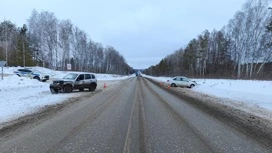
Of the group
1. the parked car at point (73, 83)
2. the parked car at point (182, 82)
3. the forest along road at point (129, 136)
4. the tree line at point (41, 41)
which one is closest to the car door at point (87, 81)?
the parked car at point (73, 83)

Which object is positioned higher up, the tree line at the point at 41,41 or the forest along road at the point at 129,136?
the tree line at the point at 41,41

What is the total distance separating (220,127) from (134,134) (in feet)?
9.64

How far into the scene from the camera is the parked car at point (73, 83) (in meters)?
26.2

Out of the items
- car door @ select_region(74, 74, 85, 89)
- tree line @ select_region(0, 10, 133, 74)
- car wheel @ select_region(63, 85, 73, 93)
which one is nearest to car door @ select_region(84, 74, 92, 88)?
car door @ select_region(74, 74, 85, 89)

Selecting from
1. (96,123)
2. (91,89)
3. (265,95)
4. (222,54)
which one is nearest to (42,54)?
(222,54)

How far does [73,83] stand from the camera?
27594 mm

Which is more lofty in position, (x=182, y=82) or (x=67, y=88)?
(x=182, y=82)

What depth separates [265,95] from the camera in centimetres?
2044

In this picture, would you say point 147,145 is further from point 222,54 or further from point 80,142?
point 222,54

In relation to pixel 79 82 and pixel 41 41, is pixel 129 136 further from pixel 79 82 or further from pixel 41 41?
pixel 41 41

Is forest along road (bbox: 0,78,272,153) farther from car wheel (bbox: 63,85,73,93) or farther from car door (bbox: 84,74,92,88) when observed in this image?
car door (bbox: 84,74,92,88)

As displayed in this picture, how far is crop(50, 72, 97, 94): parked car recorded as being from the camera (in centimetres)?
2617

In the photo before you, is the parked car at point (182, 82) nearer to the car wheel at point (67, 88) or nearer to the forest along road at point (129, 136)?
the car wheel at point (67, 88)

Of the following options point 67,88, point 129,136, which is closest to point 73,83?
point 67,88
